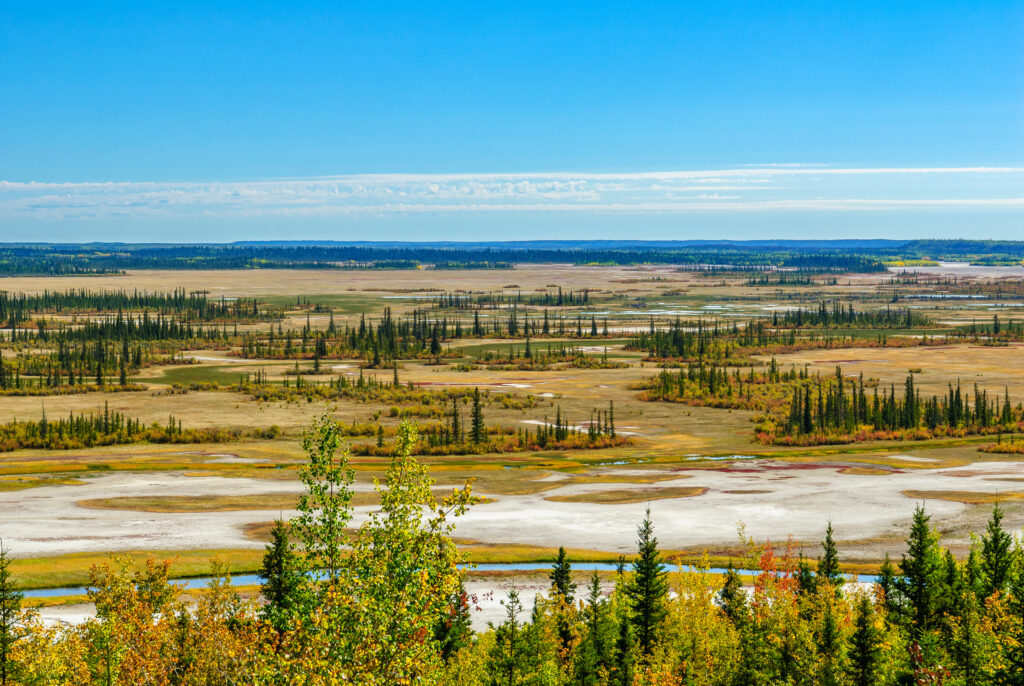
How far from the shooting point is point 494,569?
57.9 m

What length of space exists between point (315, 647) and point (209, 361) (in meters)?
139

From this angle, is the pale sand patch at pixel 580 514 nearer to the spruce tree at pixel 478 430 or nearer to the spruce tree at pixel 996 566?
the spruce tree at pixel 996 566

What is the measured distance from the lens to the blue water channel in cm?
5325

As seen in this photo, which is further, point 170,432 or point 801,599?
point 170,432

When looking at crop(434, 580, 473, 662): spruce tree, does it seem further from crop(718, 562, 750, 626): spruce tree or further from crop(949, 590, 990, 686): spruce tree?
crop(949, 590, 990, 686): spruce tree

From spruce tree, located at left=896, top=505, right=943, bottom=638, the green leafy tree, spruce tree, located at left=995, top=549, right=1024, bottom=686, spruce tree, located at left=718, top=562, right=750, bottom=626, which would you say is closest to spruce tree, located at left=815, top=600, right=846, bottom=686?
spruce tree, located at left=995, top=549, right=1024, bottom=686

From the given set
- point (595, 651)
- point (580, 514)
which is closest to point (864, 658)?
point (595, 651)

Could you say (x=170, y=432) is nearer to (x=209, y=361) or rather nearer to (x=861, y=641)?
(x=209, y=361)

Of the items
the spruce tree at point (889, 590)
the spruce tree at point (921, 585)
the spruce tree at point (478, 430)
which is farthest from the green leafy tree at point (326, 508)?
the spruce tree at point (478, 430)

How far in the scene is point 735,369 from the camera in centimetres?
14375

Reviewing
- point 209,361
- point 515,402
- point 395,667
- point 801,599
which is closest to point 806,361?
point 515,402

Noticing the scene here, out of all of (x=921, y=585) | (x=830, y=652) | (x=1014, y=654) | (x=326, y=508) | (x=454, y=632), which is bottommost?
(x=454, y=632)

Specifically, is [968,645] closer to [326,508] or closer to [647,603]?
[647,603]

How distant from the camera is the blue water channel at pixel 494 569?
53250 millimetres
